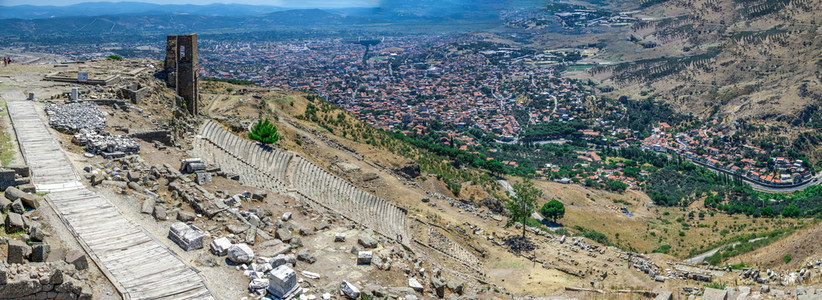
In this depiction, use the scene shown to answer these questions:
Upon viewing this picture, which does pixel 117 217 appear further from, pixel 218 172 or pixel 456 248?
pixel 456 248

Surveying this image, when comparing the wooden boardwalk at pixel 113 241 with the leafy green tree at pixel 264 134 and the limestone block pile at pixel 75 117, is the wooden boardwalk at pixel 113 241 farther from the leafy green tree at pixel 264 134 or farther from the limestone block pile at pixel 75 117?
the leafy green tree at pixel 264 134

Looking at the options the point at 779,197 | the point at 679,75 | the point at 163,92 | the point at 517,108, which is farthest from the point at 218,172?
the point at 679,75

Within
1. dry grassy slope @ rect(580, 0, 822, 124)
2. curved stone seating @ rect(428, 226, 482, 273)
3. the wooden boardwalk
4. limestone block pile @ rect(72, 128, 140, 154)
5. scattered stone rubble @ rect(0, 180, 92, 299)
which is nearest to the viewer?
scattered stone rubble @ rect(0, 180, 92, 299)

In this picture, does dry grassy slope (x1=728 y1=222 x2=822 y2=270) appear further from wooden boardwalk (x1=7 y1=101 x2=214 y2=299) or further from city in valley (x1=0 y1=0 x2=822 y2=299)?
wooden boardwalk (x1=7 y1=101 x2=214 y2=299)

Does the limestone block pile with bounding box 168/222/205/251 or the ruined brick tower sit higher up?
the ruined brick tower

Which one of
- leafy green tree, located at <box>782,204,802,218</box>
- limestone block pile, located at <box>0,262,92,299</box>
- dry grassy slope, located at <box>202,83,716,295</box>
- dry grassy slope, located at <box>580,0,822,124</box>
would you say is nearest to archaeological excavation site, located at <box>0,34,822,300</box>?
limestone block pile, located at <box>0,262,92,299</box>

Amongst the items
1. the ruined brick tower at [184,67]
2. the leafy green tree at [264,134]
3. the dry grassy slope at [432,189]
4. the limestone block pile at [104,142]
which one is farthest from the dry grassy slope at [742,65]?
the limestone block pile at [104,142]
